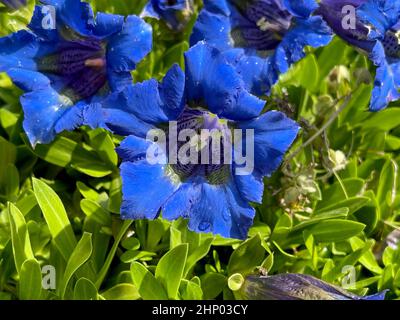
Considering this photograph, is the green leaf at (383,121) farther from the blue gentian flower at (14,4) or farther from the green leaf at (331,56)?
the blue gentian flower at (14,4)

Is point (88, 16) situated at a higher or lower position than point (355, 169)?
higher

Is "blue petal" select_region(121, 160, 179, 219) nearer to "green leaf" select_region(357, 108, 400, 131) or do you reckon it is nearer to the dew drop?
the dew drop

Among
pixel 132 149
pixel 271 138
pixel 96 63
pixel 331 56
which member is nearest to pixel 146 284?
pixel 132 149

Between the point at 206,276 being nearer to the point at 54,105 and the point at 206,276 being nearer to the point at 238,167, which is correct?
the point at 238,167

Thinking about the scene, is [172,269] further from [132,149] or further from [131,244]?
[132,149]
